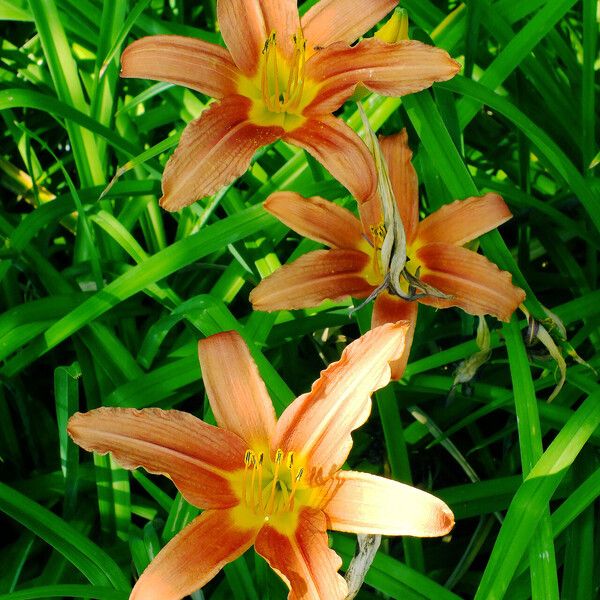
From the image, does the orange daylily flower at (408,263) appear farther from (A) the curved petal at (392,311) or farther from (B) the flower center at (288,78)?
(B) the flower center at (288,78)

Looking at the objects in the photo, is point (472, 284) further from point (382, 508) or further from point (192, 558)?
point (192, 558)

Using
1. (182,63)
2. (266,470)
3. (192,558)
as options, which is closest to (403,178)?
(182,63)

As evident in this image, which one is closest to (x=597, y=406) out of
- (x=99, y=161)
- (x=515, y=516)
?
(x=515, y=516)

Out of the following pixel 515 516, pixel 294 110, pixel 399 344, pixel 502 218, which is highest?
pixel 294 110

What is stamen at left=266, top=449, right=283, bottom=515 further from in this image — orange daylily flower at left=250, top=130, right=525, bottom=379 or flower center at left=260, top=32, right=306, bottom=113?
flower center at left=260, top=32, right=306, bottom=113

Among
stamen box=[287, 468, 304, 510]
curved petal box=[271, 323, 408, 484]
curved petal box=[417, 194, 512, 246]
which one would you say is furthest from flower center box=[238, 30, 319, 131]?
stamen box=[287, 468, 304, 510]

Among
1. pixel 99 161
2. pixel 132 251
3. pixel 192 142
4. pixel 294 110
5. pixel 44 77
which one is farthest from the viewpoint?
pixel 44 77

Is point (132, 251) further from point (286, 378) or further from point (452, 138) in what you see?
point (452, 138)

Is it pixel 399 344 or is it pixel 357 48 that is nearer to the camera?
pixel 399 344
